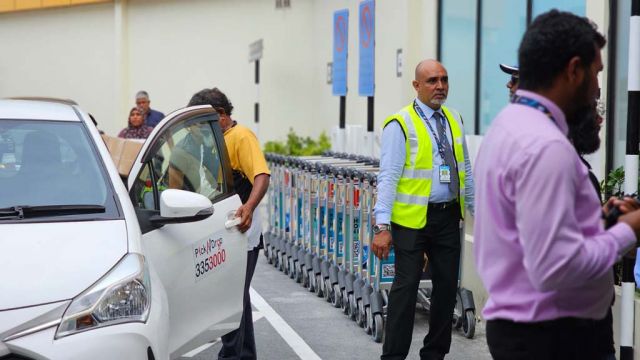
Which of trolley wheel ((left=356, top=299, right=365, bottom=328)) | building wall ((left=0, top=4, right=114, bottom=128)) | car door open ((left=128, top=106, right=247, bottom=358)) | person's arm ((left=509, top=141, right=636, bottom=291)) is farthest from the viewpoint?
building wall ((left=0, top=4, right=114, bottom=128))

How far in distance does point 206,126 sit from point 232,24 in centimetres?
1789

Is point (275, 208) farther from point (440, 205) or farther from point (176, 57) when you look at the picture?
point (176, 57)

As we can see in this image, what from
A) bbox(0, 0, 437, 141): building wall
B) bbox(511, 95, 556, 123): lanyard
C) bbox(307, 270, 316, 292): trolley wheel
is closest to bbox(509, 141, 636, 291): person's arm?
bbox(511, 95, 556, 123): lanyard

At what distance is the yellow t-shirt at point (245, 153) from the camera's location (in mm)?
7520

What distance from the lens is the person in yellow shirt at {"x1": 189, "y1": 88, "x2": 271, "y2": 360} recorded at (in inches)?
288

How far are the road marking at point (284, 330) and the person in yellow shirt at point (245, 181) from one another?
97 centimetres

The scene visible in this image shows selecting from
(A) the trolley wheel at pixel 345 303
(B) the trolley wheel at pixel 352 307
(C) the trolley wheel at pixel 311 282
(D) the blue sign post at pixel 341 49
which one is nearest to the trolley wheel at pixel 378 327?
(B) the trolley wheel at pixel 352 307

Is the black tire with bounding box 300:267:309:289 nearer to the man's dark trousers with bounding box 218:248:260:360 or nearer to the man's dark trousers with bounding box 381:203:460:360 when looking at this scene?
the man's dark trousers with bounding box 218:248:260:360

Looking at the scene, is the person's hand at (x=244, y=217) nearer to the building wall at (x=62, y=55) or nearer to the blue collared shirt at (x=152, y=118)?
the blue collared shirt at (x=152, y=118)

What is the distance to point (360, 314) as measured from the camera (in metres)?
9.34

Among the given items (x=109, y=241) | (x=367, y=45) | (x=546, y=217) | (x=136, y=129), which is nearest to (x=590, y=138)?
(x=546, y=217)

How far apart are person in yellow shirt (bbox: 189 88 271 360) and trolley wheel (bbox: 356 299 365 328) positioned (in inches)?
72.7

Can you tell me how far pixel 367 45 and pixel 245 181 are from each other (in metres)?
6.37

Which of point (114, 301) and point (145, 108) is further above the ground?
point (145, 108)
